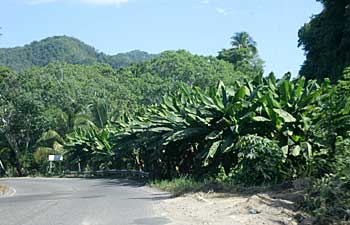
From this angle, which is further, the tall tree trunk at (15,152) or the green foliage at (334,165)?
the tall tree trunk at (15,152)

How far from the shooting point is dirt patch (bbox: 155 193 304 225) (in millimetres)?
12047

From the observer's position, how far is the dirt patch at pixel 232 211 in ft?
39.5

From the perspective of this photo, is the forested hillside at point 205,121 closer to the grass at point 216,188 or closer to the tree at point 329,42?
the tree at point 329,42

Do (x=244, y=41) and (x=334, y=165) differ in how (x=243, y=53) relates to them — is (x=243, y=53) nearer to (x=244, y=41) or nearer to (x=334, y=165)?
(x=244, y=41)

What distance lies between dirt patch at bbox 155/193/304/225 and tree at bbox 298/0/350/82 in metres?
14.6

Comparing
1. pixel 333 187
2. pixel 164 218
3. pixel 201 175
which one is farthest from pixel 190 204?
pixel 201 175

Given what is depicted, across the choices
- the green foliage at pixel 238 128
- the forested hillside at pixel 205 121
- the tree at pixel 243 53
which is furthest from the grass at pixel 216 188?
the tree at pixel 243 53

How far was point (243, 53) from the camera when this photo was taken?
279 feet

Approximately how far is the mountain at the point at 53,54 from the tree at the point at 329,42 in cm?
8916

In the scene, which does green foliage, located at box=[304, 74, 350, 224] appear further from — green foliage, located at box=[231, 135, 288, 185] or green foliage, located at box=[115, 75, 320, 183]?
green foliage, located at box=[231, 135, 288, 185]

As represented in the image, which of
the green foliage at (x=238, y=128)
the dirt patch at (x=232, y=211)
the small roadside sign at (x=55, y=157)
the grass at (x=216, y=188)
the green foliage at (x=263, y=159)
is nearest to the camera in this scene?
the dirt patch at (x=232, y=211)

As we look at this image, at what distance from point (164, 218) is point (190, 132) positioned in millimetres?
11540

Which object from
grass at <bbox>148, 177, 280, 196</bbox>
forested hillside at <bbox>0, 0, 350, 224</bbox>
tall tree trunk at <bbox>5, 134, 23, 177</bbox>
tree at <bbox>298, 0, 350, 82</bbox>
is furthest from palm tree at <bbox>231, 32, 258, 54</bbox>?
grass at <bbox>148, 177, 280, 196</bbox>

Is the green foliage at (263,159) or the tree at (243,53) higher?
the tree at (243,53)
